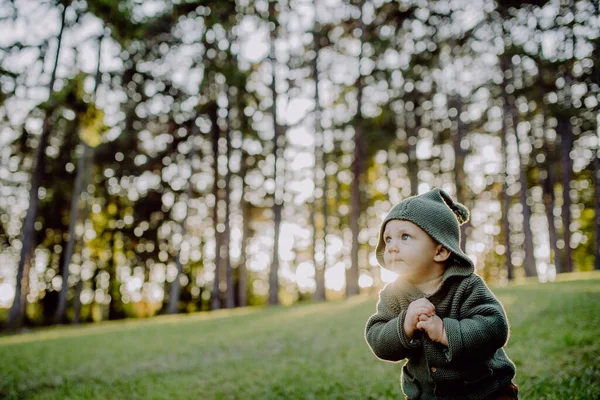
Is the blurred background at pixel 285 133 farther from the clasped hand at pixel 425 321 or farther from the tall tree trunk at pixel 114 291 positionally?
the clasped hand at pixel 425 321

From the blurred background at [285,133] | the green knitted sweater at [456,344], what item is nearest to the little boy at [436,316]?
the green knitted sweater at [456,344]

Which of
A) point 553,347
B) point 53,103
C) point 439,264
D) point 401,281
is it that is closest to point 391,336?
point 401,281

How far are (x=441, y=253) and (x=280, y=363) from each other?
4794 mm

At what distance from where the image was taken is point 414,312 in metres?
2.02

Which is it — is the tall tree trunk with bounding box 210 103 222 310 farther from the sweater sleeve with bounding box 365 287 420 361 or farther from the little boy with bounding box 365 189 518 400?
the little boy with bounding box 365 189 518 400

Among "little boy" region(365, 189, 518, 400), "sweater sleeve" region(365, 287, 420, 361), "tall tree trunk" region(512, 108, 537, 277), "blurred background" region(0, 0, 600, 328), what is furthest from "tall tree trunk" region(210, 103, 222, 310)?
"little boy" region(365, 189, 518, 400)

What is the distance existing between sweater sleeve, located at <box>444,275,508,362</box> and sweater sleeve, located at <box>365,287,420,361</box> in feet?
0.64

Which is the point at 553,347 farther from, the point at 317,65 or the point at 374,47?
the point at 317,65

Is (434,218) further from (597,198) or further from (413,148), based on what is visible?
(597,198)

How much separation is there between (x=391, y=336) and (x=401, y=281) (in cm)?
33

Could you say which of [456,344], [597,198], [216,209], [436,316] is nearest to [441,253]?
[436,316]

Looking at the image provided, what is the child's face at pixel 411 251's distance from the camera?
7.15 feet

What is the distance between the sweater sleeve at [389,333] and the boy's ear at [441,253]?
0.34m

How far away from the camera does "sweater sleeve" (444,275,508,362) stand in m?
1.94
